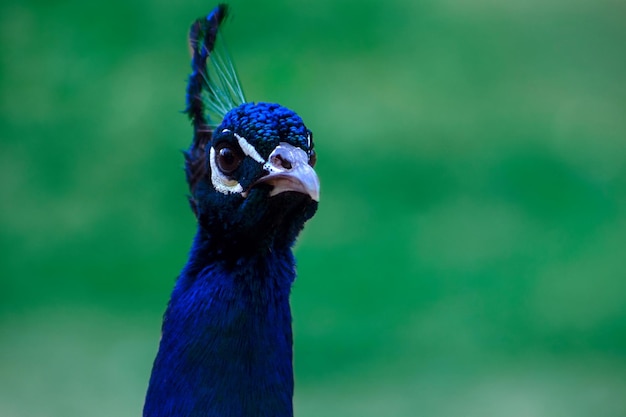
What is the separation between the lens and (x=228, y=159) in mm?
1638

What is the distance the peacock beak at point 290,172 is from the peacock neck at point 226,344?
17 centimetres

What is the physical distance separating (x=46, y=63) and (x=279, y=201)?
9.81ft

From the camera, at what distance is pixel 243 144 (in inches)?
63.2

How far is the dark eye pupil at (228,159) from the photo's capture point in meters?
1.63

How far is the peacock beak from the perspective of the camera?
1.52m

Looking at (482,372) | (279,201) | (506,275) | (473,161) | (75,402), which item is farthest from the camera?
(473,161)

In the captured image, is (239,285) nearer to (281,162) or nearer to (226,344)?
(226,344)

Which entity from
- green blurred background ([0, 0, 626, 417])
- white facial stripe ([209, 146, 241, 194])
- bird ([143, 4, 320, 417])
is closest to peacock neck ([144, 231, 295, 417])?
bird ([143, 4, 320, 417])

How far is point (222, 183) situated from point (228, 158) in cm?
4

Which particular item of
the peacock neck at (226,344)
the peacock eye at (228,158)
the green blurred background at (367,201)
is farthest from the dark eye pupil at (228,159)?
the green blurred background at (367,201)

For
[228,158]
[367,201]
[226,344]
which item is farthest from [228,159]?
[367,201]

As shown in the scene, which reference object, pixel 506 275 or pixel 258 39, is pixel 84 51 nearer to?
pixel 258 39

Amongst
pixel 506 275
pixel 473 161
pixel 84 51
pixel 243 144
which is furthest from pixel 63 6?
pixel 243 144

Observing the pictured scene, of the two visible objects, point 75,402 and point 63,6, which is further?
point 63,6
